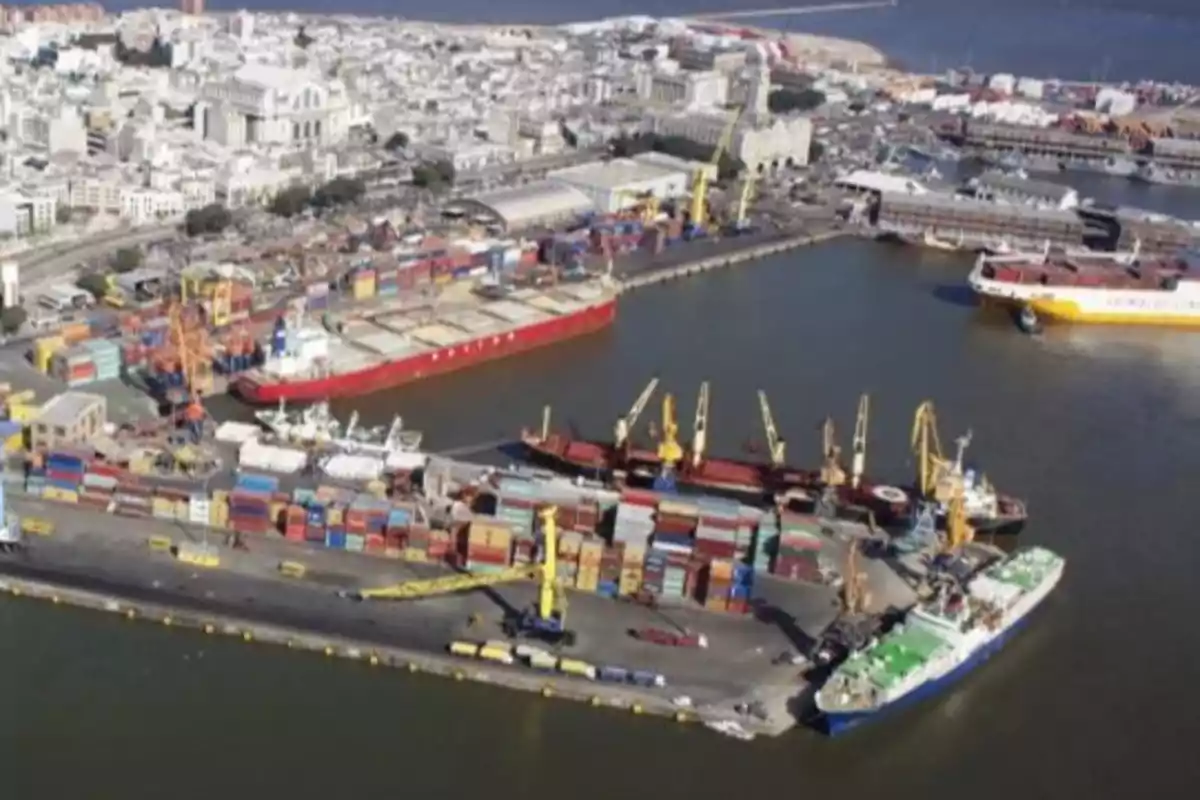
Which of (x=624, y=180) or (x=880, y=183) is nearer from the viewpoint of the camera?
(x=624, y=180)

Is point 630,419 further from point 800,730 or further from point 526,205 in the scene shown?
point 526,205

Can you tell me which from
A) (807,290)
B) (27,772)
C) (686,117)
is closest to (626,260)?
(807,290)

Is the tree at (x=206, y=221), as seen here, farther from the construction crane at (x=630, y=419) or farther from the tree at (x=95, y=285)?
the construction crane at (x=630, y=419)

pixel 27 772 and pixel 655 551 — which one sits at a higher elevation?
pixel 655 551

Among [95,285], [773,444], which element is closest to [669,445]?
[773,444]

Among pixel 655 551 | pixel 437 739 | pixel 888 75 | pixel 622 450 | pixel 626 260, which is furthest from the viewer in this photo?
pixel 888 75

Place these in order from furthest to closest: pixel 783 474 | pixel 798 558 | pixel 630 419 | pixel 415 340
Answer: pixel 415 340
pixel 630 419
pixel 783 474
pixel 798 558

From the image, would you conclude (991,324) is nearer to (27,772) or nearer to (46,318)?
(46,318)

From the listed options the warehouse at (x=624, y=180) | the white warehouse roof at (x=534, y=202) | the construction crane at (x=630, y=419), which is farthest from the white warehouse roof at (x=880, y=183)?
the construction crane at (x=630, y=419)
